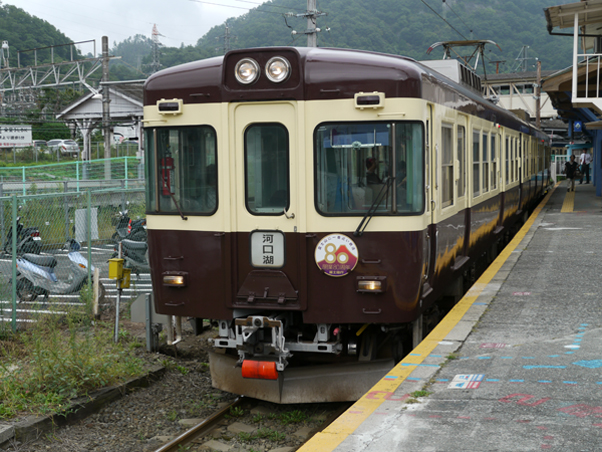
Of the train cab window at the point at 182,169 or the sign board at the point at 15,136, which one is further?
the sign board at the point at 15,136

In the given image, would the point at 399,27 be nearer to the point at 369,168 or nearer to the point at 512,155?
the point at 512,155

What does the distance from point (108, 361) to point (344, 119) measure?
11.4 feet

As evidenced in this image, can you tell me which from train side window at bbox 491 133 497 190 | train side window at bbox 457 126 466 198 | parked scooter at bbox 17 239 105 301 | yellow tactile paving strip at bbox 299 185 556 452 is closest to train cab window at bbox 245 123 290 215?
yellow tactile paving strip at bbox 299 185 556 452

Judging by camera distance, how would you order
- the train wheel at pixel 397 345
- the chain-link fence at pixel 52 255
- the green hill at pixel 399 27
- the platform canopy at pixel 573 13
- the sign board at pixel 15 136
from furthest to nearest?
the green hill at pixel 399 27
the sign board at pixel 15 136
the platform canopy at pixel 573 13
the chain-link fence at pixel 52 255
the train wheel at pixel 397 345

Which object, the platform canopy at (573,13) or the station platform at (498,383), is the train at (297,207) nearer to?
the station platform at (498,383)

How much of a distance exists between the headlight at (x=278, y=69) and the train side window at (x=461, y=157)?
2.67 meters

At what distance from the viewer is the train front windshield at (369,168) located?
Answer: 5555 mm

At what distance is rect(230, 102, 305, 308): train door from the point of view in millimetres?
5703

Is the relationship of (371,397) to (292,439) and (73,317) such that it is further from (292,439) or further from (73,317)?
(73,317)

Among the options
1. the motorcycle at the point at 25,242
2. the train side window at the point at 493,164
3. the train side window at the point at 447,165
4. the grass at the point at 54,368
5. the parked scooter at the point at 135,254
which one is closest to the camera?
the grass at the point at 54,368

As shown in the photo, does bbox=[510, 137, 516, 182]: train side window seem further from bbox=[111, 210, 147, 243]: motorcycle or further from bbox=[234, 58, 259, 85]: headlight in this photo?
bbox=[234, 58, 259, 85]: headlight

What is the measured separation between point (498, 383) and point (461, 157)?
12.0 feet

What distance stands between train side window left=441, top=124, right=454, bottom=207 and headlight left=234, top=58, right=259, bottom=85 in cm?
196

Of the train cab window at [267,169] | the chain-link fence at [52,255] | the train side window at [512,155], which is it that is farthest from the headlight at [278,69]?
the train side window at [512,155]
